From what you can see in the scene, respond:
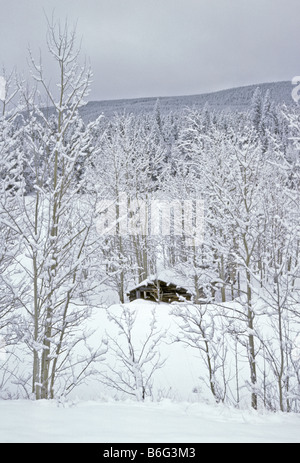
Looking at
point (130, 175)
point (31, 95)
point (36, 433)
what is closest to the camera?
point (36, 433)

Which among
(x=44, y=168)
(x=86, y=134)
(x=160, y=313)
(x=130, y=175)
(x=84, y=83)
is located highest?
(x=130, y=175)

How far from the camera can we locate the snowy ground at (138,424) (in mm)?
2939

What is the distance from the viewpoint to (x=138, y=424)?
11.1ft

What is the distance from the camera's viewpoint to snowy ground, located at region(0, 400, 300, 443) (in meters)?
2.94

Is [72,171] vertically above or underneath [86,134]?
underneath

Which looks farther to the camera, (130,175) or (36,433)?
(130,175)

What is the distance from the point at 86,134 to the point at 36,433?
4647 millimetres

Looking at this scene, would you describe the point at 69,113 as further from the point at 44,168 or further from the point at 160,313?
the point at 160,313

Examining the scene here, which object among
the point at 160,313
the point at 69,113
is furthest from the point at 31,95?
the point at 160,313

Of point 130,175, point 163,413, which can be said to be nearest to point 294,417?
point 163,413

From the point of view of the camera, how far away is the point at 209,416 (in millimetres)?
4102

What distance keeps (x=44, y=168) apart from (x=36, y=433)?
3.81 m

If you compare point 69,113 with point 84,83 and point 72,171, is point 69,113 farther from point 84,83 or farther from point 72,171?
point 72,171

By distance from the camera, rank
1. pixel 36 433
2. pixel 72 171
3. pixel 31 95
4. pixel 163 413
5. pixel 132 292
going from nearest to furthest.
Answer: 1. pixel 36 433
2. pixel 163 413
3. pixel 31 95
4. pixel 72 171
5. pixel 132 292
